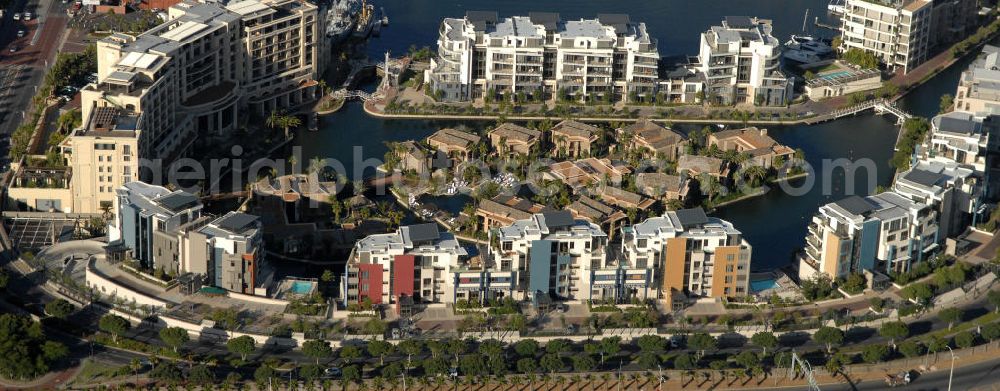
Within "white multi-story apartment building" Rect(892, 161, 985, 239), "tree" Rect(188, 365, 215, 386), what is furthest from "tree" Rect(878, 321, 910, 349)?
"tree" Rect(188, 365, 215, 386)

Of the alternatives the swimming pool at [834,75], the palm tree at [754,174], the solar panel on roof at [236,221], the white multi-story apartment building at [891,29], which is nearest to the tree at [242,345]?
the solar panel on roof at [236,221]

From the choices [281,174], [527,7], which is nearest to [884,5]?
[527,7]

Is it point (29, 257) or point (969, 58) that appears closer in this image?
point (29, 257)

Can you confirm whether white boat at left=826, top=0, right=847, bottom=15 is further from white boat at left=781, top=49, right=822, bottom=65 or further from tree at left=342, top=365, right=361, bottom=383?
tree at left=342, top=365, right=361, bottom=383

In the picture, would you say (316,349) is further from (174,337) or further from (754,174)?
(754,174)

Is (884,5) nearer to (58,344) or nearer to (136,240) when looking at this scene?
(136,240)

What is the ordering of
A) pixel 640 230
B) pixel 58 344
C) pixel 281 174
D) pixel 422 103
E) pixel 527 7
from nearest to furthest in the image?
1. pixel 58 344
2. pixel 640 230
3. pixel 281 174
4. pixel 422 103
5. pixel 527 7

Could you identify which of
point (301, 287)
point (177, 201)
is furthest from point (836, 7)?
point (177, 201)
